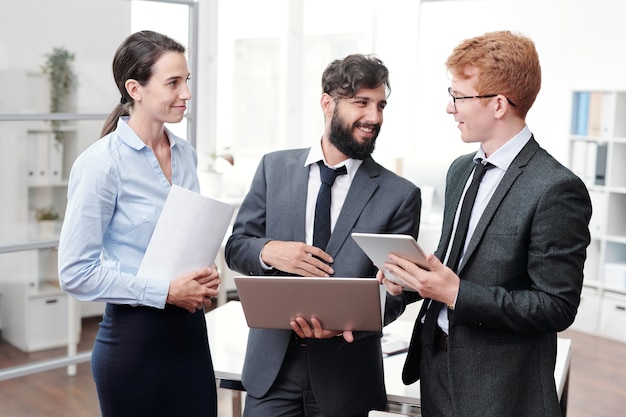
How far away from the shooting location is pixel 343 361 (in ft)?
7.50

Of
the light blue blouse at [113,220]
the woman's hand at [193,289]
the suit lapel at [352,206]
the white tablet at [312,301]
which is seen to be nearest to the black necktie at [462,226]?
the white tablet at [312,301]

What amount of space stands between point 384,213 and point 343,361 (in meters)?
0.44

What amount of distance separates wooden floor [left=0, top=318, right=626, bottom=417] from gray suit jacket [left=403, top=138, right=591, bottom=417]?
8.30 feet

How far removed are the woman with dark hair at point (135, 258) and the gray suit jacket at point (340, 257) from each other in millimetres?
199

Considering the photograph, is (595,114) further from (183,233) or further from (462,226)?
(183,233)

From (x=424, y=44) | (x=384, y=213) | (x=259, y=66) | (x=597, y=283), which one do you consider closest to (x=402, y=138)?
(x=424, y=44)

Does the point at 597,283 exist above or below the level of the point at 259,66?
below

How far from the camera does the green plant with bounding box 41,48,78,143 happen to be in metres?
4.36

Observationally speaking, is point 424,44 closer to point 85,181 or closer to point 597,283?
point 597,283

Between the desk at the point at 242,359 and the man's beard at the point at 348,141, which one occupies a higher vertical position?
the man's beard at the point at 348,141

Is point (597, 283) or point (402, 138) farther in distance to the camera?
point (402, 138)

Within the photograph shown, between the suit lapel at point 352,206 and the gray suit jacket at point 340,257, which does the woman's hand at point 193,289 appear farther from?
the suit lapel at point 352,206

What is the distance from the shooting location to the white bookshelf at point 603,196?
610cm

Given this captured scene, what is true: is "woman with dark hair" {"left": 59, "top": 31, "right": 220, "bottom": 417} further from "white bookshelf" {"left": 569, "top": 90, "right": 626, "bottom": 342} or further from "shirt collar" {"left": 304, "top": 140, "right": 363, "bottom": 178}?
"white bookshelf" {"left": 569, "top": 90, "right": 626, "bottom": 342}
